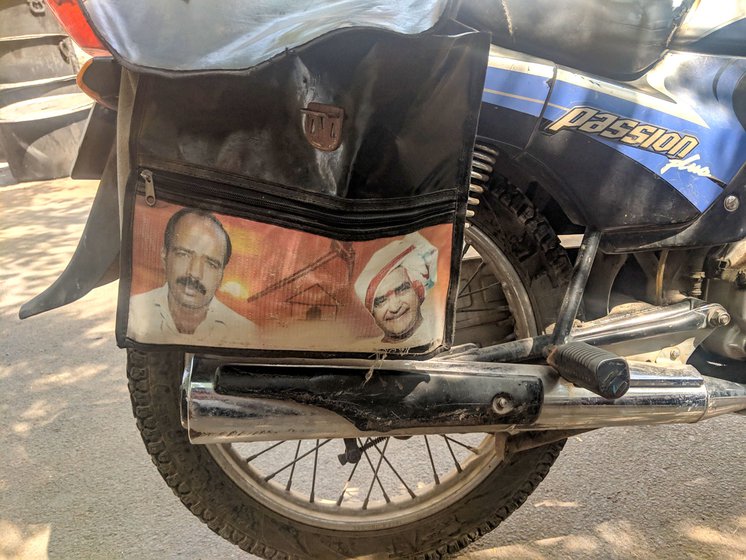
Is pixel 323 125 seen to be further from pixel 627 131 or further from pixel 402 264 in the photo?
pixel 627 131

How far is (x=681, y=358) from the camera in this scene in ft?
5.15

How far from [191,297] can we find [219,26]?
0.43 m

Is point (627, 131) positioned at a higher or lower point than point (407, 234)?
higher

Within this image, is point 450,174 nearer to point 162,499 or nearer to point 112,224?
point 112,224

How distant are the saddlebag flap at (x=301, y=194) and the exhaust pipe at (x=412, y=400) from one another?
0.31 ft

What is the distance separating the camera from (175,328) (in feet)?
3.65

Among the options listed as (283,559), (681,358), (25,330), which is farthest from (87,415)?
(681,358)

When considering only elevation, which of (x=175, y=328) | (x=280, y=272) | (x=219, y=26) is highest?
(x=219, y=26)

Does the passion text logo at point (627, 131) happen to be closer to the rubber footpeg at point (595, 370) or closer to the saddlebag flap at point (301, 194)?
the saddlebag flap at point (301, 194)

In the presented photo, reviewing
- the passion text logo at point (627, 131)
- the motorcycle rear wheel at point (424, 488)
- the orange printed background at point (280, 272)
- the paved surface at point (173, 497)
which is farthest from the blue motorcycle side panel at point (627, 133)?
the paved surface at point (173, 497)

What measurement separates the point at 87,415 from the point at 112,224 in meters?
1.49

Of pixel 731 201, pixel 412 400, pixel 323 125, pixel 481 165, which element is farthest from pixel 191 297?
pixel 731 201

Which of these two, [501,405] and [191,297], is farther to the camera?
[501,405]

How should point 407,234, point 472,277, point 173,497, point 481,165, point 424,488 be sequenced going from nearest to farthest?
point 407,234
point 481,165
point 472,277
point 424,488
point 173,497
